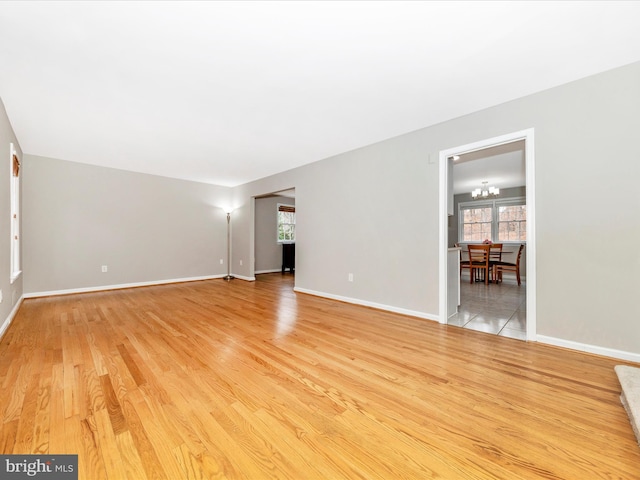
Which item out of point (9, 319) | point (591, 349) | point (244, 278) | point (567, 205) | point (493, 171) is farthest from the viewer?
point (244, 278)

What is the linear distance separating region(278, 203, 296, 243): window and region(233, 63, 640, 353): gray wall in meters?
4.82

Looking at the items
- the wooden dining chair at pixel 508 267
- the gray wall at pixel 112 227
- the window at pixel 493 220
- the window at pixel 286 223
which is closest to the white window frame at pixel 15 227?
the gray wall at pixel 112 227

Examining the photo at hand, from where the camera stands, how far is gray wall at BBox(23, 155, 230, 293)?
14.7ft

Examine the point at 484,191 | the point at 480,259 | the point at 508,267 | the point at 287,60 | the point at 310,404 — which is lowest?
the point at 310,404

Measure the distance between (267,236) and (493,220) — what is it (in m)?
6.53

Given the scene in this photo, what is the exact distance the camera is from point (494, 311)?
3.64 meters

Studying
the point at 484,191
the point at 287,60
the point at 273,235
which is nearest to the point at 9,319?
the point at 287,60

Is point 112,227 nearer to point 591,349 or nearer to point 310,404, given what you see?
point 310,404

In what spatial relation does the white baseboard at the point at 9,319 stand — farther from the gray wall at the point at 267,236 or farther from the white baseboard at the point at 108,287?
the gray wall at the point at 267,236

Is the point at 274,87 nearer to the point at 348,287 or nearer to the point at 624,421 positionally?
the point at 348,287

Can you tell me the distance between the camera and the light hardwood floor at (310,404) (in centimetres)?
116

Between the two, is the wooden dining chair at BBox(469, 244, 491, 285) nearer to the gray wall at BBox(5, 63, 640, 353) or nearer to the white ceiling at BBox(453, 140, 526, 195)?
the white ceiling at BBox(453, 140, 526, 195)

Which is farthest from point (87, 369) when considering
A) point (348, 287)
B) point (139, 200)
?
point (139, 200)

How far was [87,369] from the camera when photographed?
200 cm
